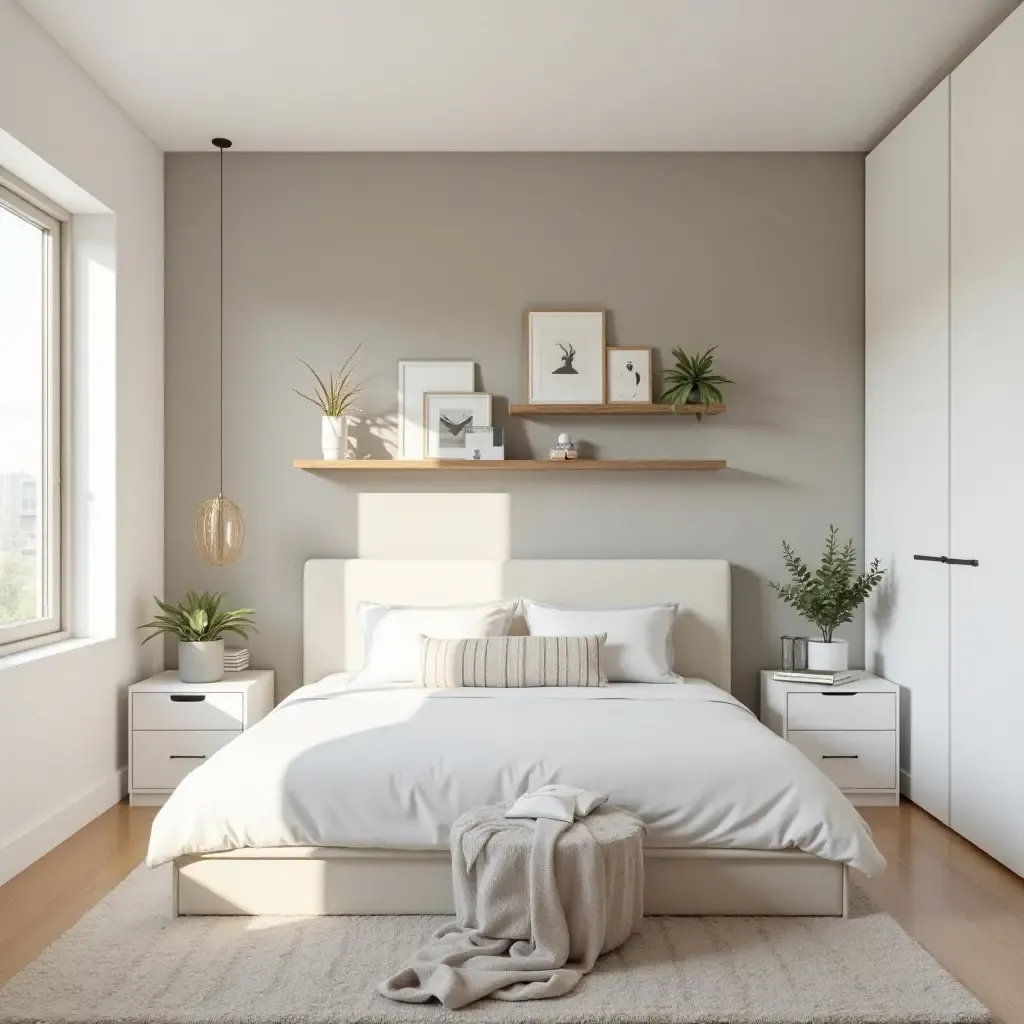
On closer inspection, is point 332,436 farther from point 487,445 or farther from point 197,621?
point 197,621

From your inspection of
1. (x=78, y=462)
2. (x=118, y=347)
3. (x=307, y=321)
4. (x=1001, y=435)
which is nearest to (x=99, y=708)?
(x=78, y=462)

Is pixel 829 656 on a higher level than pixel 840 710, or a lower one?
higher

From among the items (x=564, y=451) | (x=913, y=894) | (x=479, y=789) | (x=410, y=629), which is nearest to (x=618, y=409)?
(x=564, y=451)

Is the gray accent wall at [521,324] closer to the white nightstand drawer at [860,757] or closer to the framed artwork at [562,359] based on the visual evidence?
the framed artwork at [562,359]

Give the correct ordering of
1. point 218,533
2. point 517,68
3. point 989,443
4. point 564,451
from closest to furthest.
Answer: point 989,443
point 517,68
point 218,533
point 564,451

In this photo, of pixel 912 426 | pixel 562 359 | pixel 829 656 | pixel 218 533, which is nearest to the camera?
pixel 912 426

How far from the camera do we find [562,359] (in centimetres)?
475

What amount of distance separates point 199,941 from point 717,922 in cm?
144

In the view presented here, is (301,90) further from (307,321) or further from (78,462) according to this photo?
(78,462)

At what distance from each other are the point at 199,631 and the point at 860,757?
2831 millimetres

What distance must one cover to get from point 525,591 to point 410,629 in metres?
0.61

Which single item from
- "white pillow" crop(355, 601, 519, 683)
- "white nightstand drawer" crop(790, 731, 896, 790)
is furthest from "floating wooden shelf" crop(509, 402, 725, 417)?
"white nightstand drawer" crop(790, 731, 896, 790)

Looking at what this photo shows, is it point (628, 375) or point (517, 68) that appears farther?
point (628, 375)

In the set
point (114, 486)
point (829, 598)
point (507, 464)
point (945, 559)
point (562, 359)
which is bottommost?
point (829, 598)
